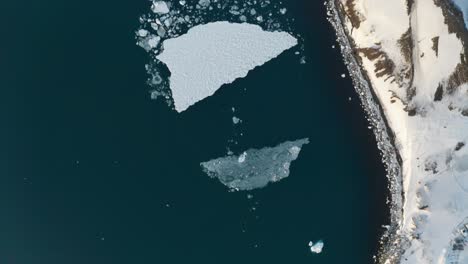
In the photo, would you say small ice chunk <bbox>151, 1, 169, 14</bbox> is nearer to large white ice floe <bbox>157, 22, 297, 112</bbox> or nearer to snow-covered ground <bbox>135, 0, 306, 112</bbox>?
snow-covered ground <bbox>135, 0, 306, 112</bbox>

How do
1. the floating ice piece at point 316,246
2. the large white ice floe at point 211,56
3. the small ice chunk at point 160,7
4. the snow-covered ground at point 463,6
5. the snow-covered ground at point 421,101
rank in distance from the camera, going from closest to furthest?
1. the snow-covered ground at point 463,6
2. the snow-covered ground at point 421,101
3. the large white ice floe at point 211,56
4. the small ice chunk at point 160,7
5. the floating ice piece at point 316,246

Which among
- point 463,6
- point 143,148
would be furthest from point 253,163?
point 463,6

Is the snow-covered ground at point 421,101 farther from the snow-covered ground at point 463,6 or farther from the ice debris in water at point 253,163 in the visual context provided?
the ice debris in water at point 253,163

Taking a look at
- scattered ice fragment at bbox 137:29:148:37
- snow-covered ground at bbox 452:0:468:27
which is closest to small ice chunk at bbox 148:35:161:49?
scattered ice fragment at bbox 137:29:148:37

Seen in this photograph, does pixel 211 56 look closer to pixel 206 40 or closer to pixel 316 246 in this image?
pixel 206 40

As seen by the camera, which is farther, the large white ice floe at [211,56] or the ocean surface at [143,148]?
the ocean surface at [143,148]

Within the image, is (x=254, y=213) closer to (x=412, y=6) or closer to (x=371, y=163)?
(x=371, y=163)

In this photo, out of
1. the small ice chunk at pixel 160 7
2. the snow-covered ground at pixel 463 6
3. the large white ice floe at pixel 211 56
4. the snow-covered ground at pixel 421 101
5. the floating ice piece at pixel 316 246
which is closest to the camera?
the snow-covered ground at pixel 463 6

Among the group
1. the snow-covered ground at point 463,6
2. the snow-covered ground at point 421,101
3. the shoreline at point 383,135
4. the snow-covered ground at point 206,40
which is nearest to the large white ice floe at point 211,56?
the snow-covered ground at point 206,40
